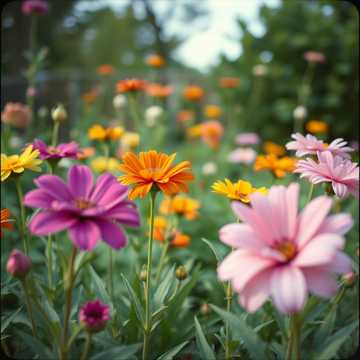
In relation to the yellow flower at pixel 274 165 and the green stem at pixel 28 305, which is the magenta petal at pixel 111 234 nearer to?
the green stem at pixel 28 305

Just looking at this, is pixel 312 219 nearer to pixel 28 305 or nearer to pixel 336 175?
pixel 336 175

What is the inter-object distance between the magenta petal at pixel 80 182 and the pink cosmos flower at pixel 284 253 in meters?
0.20

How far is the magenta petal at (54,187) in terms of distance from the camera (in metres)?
0.57

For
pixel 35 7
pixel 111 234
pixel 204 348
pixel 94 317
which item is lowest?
pixel 204 348

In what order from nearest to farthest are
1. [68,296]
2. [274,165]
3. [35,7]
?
1. [68,296]
2. [274,165]
3. [35,7]

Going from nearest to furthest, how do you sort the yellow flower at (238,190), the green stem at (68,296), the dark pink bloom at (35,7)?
1. the green stem at (68,296)
2. the yellow flower at (238,190)
3. the dark pink bloom at (35,7)

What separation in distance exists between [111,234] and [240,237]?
0.51 feet

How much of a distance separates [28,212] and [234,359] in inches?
35.1

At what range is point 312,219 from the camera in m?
0.54

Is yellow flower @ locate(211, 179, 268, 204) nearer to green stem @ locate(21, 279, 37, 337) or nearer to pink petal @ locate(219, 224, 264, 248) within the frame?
pink petal @ locate(219, 224, 264, 248)

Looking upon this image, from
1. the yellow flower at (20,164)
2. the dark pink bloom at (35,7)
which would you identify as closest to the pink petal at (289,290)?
the yellow flower at (20,164)

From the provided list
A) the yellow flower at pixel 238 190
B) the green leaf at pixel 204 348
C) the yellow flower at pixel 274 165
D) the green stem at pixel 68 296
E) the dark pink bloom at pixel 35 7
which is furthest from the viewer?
the dark pink bloom at pixel 35 7

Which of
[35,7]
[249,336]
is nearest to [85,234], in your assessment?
[249,336]

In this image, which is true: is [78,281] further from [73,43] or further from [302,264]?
[73,43]
